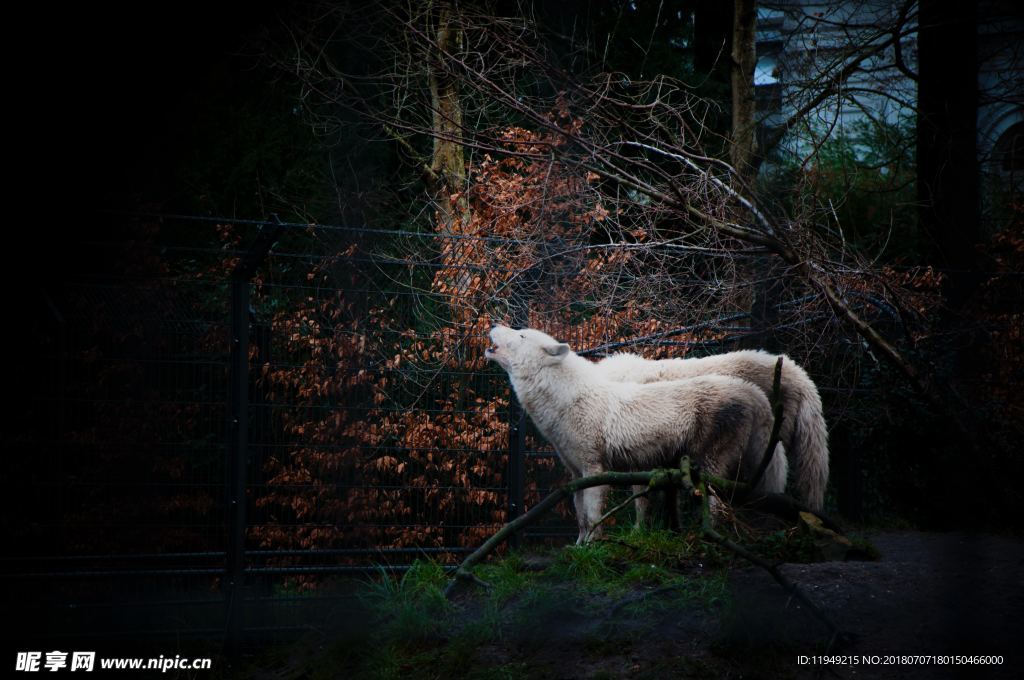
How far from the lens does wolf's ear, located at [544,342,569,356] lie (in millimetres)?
6930

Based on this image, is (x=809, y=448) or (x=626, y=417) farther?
(x=809, y=448)

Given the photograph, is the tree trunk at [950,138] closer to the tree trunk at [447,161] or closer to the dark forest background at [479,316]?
the dark forest background at [479,316]

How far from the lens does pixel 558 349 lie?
695 cm

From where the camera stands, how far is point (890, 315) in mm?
8570

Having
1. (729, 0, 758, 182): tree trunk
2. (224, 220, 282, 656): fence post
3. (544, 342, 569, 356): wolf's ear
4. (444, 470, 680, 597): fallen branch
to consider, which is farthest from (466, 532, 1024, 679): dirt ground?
(729, 0, 758, 182): tree trunk

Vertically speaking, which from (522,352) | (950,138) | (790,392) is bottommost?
(790,392)

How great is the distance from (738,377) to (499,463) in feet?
7.19

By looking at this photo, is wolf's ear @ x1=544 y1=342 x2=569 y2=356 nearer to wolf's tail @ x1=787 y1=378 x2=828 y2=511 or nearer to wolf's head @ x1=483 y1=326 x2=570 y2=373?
wolf's head @ x1=483 y1=326 x2=570 y2=373

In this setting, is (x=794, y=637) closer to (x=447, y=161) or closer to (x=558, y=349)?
(x=558, y=349)

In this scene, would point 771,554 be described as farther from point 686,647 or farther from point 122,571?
point 122,571

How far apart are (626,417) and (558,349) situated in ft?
2.50

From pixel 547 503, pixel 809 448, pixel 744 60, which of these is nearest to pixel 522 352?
pixel 547 503

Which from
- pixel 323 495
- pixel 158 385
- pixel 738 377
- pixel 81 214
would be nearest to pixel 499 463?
pixel 323 495

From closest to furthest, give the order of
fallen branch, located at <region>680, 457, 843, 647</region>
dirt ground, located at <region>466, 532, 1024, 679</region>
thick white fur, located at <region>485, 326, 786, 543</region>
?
1. dirt ground, located at <region>466, 532, 1024, 679</region>
2. fallen branch, located at <region>680, 457, 843, 647</region>
3. thick white fur, located at <region>485, 326, 786, 543</region>
